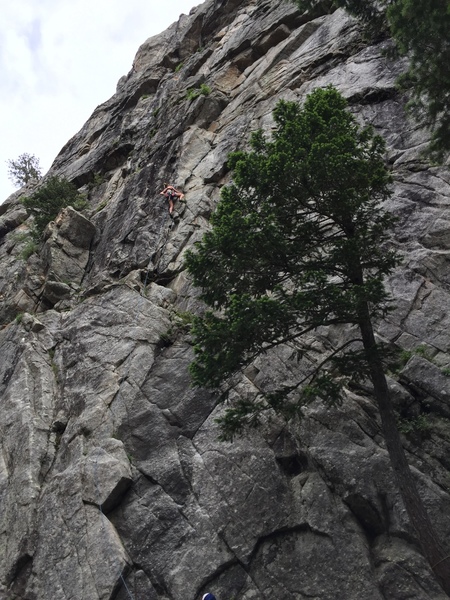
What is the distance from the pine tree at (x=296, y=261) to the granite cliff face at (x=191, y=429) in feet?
5.81

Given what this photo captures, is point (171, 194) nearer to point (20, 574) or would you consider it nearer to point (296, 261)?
point (296, 261)

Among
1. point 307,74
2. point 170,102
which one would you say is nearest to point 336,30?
point 307,74

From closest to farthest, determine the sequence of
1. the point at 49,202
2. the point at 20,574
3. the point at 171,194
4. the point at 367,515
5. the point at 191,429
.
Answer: the point at 367,515, the point at 20,574, the point at 191,429, the point at 171,194, the point at 49,202

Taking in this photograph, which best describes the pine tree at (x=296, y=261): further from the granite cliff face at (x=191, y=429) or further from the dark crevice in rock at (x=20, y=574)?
the dark crevice in rock at (x=20, y=574)

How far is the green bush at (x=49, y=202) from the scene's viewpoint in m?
32.0

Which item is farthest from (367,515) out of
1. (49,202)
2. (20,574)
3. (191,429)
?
(49,202)

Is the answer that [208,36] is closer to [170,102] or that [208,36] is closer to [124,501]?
[170,102]

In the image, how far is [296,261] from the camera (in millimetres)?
13109

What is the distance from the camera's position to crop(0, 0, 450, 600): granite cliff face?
1252 cm

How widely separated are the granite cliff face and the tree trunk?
0.67m

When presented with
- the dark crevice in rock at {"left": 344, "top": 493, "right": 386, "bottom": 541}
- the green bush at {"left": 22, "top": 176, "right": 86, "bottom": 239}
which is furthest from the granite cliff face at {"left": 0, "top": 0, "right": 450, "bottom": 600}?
the green bush at {"left": 22, "top": 176, "right": 86, "bottom": 239}

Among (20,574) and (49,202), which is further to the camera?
(49,202)

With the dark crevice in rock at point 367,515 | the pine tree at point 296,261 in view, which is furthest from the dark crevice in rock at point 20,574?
the dark crevice in rock at point 367,515

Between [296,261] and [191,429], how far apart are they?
5.76 m
